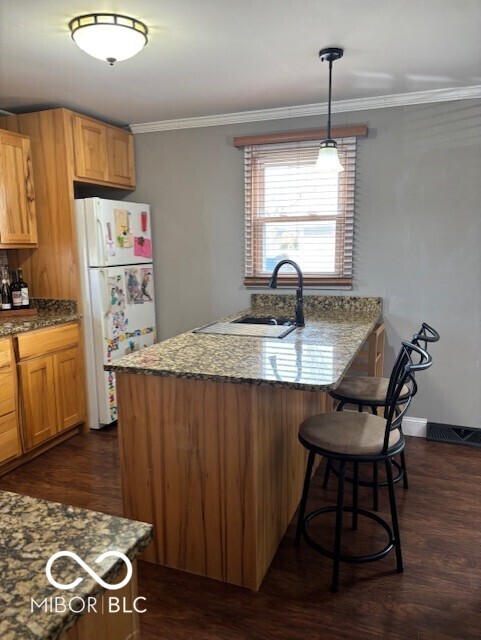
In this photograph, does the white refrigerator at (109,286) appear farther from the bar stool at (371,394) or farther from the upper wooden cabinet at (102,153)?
the bar stool at (371,394)

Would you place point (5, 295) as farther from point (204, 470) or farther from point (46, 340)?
point (204, 470)

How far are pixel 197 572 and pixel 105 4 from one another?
2319 millimetres

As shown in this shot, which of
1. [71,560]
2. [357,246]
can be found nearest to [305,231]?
[357,246]

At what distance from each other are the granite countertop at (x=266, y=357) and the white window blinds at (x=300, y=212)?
0.57m

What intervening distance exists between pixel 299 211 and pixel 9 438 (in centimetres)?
240

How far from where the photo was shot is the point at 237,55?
2.36m

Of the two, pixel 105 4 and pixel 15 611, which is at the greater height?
pixel 105 4

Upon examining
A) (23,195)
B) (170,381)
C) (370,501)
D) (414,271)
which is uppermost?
(23,195)

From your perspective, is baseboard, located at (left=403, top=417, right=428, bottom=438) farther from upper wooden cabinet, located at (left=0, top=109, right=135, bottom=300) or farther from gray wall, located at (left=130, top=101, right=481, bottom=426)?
upper wooden cabinet, located at (left=0, top=109, right=135, bottom=300)

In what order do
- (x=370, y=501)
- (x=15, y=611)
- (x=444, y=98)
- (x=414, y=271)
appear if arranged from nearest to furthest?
(x=15, y=611), (x=370, y=501), (x=444, y=98), (x=414, y=271)

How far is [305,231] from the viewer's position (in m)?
3.38

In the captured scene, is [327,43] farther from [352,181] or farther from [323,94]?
[352,181]

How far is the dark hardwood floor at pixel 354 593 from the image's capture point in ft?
5.41

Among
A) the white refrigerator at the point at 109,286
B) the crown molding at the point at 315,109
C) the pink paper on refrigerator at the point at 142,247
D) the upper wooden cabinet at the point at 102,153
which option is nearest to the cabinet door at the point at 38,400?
the white refrigerator at the point at 109,286
